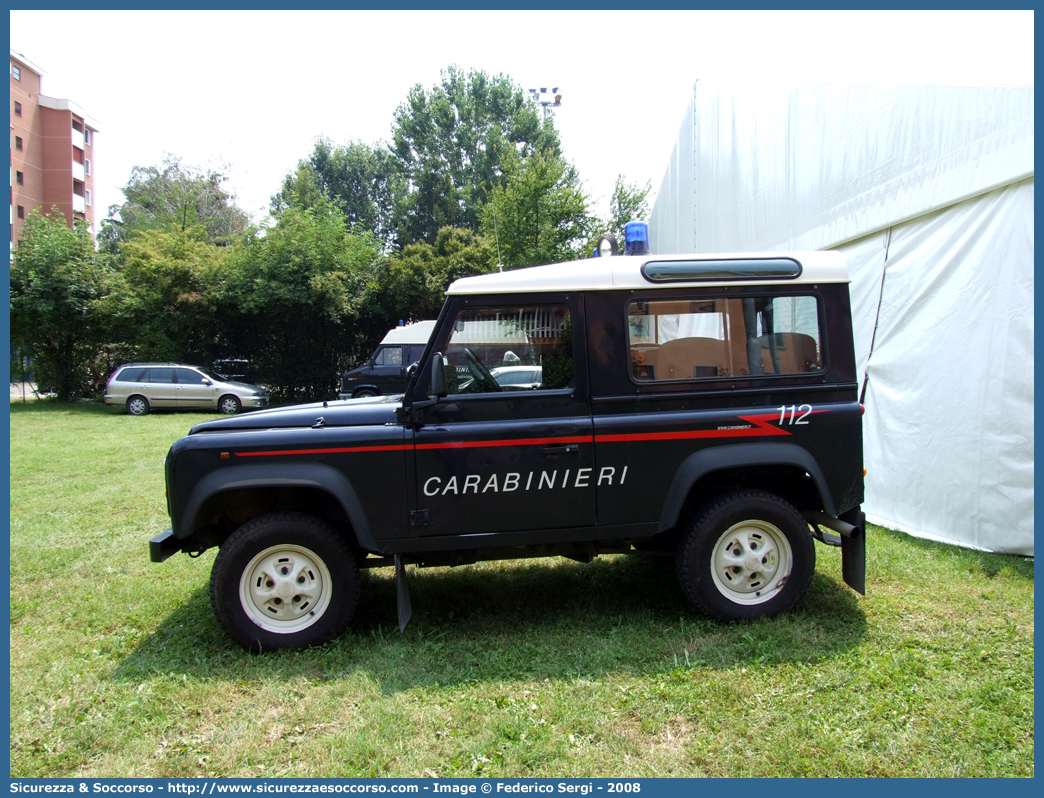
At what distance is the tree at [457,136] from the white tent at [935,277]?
37223 mm

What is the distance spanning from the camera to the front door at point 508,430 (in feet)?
12.9

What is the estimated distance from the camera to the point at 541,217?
2092 centimetres

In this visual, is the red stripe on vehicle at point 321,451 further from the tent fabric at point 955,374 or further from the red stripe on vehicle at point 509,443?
the tent fabric at point 955,374

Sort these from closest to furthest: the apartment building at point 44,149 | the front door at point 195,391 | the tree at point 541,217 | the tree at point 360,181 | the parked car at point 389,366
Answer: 1. the parked car at point 389,366
2. the front door at point 195,391
3. the tree at point 541,217
4. the apartment building at point 44,149
5. the tree at point 360,181

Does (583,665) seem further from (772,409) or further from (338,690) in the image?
(772,409)

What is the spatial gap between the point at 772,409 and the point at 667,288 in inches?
38.6

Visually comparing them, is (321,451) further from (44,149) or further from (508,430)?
(44,149)

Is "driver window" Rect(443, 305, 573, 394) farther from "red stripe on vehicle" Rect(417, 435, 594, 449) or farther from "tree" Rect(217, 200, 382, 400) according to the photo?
"tree" Rect(217, 200, 382, 400)

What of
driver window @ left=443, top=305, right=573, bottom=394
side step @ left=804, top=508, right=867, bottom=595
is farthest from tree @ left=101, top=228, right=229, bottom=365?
side step @ left=804, top=508, right=867, bottom=595

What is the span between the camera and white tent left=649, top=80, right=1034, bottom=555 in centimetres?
510

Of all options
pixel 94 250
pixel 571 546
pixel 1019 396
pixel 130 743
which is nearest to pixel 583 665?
pixel 571 546

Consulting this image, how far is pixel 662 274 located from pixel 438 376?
59.2 inches

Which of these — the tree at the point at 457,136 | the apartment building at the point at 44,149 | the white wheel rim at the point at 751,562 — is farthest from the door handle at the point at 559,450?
the apartment building at the point at 44,149

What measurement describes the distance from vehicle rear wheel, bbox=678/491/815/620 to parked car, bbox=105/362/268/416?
16.7m
